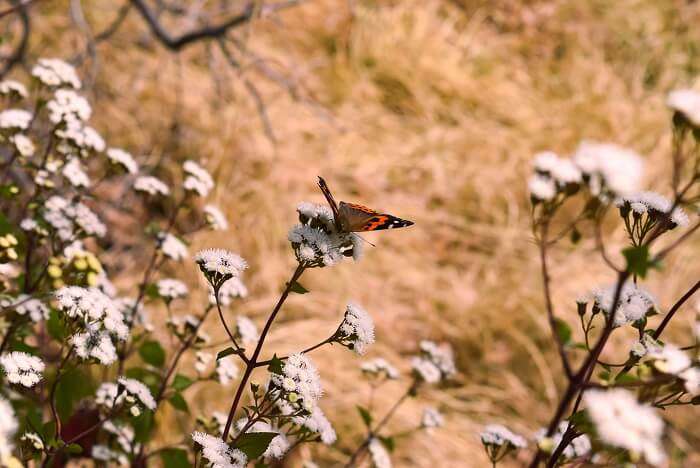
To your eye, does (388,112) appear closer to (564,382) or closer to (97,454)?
(564,382)

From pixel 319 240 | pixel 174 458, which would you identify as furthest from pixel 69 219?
pixel 319 240

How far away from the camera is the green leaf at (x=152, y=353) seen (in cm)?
167

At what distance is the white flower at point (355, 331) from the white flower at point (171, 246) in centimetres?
68

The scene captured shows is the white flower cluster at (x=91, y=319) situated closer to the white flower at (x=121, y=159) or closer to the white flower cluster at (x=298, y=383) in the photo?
the white flower cluster at (x=298, y=383)

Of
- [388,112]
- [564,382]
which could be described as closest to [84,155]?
[564,382]

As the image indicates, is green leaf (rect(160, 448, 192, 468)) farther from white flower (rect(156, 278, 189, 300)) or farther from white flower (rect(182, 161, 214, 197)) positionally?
white flower (rect(182, 161, 214, 197))

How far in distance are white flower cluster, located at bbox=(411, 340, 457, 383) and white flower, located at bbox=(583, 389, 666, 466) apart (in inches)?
38.1

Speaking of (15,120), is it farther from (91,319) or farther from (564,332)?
(564,332)

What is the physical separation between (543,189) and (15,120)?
118 centimetres

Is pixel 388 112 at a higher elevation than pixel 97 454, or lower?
higher

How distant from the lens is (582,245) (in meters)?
3.84

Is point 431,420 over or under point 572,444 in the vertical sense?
over

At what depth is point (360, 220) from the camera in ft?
3.69

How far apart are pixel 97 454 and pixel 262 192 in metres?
2.24
